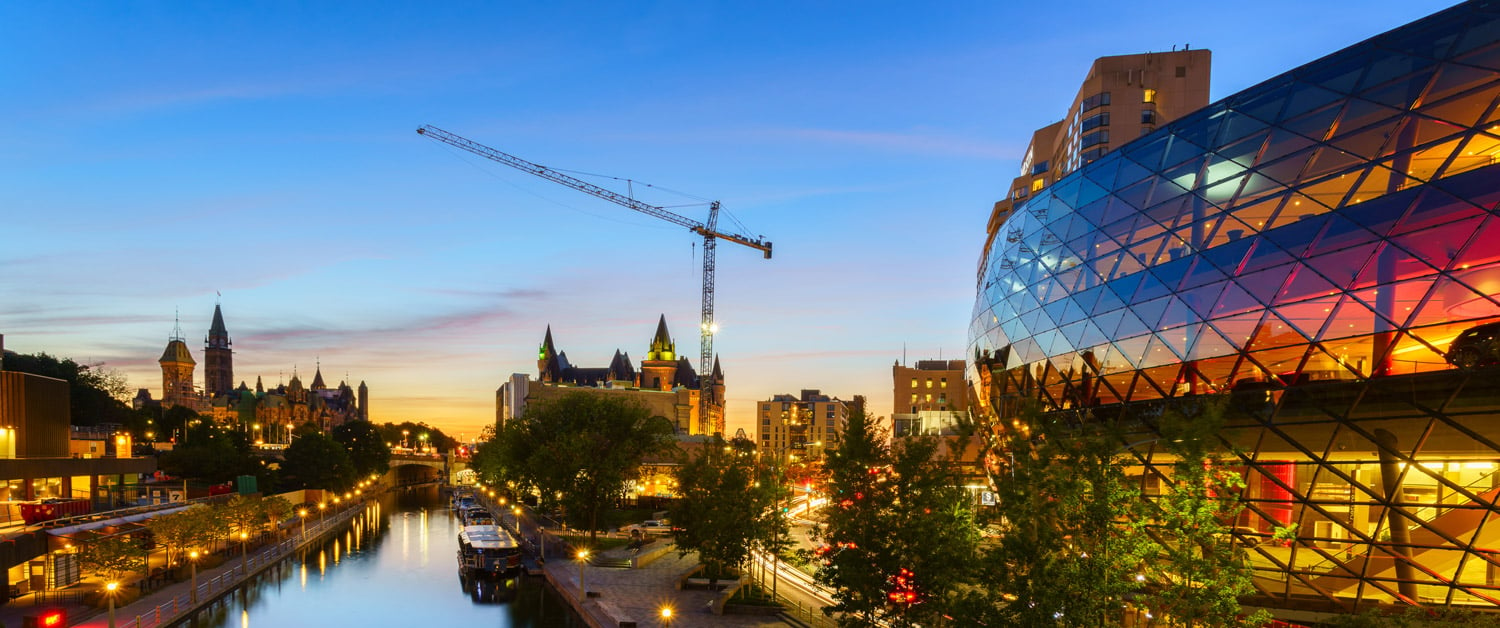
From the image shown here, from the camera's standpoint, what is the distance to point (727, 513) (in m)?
45.8

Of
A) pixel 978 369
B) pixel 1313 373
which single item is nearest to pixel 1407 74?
pixel 1313 373

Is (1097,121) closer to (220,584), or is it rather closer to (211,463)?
(220,584)

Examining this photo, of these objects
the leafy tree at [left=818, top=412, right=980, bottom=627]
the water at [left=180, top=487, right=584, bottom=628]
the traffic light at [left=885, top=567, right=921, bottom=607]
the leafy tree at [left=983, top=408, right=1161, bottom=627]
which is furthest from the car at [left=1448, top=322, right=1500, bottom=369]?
the water at [left=180, top=487, right=584, bottom=628]

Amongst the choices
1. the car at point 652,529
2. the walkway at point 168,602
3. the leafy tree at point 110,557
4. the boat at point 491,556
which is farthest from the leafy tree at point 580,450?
the leafy tree at point 110,557

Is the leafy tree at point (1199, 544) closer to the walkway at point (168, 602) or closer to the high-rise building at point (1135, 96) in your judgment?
the walkway at point (168, 602)

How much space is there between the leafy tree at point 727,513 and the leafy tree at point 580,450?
18747 millimetres

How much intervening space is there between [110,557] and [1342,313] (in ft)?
176

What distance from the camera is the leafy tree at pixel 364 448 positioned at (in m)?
160

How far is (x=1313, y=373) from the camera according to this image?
87.0ft

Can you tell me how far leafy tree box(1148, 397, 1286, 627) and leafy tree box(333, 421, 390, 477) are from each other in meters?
152

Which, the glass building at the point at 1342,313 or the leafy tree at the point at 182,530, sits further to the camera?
the leafy tree at the point at 182,530

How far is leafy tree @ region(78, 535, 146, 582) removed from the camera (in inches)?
1713

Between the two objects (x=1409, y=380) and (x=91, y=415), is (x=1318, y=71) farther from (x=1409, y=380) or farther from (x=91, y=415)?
(x=91, y=415)

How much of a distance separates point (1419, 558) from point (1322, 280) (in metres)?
8.36
